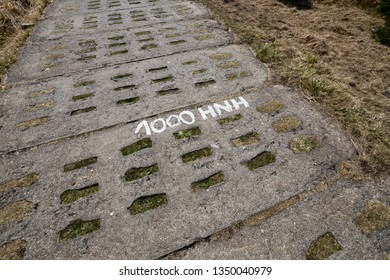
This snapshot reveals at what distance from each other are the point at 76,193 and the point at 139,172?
78 centimetres

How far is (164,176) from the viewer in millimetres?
3447

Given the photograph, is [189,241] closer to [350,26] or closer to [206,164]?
[206,164]

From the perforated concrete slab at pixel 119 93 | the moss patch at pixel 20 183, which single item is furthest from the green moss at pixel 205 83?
the moss patch at pixel 20 183

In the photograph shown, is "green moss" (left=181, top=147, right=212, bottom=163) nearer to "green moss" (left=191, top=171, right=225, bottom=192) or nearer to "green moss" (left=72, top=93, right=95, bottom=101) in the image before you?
"green moss" (left=191, top=171, right=225, bottom=192)

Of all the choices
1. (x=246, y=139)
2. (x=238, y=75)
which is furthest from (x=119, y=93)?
(x=246, y=139)

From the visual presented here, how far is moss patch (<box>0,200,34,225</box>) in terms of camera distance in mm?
3111

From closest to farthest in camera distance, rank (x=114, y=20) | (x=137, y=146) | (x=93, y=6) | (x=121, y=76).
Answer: (x=137, y=146), (x=121, y=76), (x=114, y=20), (x=93, y=6)

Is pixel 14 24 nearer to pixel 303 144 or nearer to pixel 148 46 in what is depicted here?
pixel 148 46

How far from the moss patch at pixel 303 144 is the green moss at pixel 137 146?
6.37 feet

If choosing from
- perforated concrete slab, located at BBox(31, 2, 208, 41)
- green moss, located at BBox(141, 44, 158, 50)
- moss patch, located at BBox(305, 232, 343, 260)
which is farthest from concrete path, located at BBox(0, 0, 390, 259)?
perforated concrete slab, located at BBox(31, 2, 208, 41)

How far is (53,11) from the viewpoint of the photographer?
916 centimetres

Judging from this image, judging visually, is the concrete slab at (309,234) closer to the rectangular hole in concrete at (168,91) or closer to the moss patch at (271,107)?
the moss patch at (271,107)

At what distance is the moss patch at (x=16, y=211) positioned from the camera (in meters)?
3.11

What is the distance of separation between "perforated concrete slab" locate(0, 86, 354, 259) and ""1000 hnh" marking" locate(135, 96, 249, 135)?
2 centimetres
